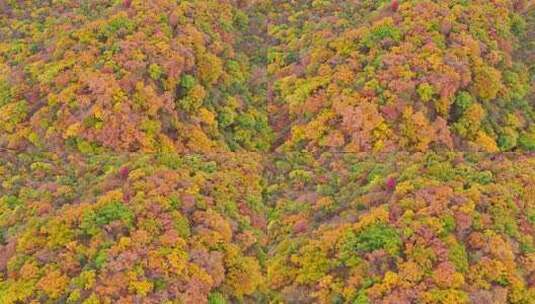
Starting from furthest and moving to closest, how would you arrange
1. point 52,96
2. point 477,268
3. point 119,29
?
point 119,29 < point 52,96 < point 477,268

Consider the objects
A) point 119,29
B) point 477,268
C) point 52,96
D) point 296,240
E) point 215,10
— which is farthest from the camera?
point 215,10

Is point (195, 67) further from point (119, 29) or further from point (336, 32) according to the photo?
point (336, 32)

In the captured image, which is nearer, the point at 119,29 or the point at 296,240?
the point at 296,240

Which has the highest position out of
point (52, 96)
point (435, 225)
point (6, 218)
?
point (52, 96)

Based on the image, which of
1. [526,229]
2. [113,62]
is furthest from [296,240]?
[113,62]

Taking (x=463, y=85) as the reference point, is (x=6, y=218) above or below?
below

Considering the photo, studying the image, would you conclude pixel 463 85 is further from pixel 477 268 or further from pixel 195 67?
pixel 195 67
